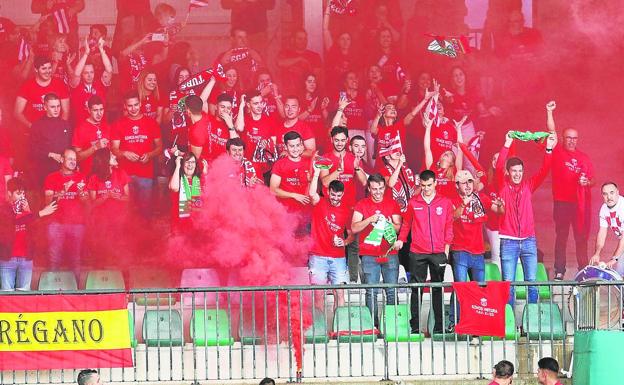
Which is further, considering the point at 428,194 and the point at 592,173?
the point at 592,173

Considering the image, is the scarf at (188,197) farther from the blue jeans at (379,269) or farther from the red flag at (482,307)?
the red flag at (482,307)

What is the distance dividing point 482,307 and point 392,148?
9.66 ft

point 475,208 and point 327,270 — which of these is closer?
point 327,270

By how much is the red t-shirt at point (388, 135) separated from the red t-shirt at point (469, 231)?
1259 mm

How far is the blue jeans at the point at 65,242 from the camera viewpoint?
16.7 metres

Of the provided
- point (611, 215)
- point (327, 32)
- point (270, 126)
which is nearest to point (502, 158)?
point (611, 215)

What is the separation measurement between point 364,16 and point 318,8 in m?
0.54

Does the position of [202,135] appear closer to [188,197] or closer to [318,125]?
[188,197]

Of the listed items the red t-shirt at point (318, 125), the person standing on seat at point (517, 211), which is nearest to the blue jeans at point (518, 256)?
the person standing on seat at point (517, 211)

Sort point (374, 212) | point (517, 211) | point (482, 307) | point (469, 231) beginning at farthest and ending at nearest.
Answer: point (517, 211) < point (469, 231) < point (374, 212) < point (482, 307)

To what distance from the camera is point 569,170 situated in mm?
17375

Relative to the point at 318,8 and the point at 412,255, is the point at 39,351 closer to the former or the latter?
the point at 412,255

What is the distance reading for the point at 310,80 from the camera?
1730cm

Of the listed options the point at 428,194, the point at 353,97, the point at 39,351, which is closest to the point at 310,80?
the point at 353,97
